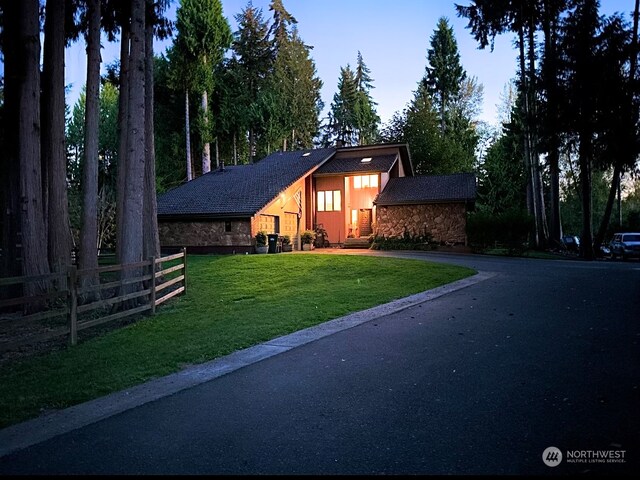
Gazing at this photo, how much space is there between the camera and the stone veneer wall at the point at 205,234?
2438 cm

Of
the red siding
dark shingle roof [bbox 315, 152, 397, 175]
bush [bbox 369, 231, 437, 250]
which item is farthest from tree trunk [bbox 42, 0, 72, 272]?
the red siding

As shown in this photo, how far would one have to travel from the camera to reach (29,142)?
1083 centimetres

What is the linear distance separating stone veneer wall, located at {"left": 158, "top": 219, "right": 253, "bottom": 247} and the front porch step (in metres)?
7.43

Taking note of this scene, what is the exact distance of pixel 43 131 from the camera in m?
12.4

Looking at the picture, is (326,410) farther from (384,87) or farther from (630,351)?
(384,87)

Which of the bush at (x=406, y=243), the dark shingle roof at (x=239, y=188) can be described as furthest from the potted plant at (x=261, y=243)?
the bush at (x=406, y=243)

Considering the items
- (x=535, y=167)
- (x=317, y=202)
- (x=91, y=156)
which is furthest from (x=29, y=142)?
(x=535, y=167)

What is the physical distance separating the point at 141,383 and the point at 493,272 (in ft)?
42.0

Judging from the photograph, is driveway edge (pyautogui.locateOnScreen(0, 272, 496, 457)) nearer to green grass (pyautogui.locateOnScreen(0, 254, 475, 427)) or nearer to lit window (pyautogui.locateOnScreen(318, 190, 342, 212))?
green grass (pyautogui.locateOnScreen(0, 254, 475, 427))

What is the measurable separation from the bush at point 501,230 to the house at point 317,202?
1528mm

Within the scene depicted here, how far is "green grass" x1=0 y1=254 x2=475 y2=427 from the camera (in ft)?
17.5

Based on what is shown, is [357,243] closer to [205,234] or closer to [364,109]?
[205,234]

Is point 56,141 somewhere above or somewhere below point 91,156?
above

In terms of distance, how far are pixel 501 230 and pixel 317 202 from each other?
12242 mm
